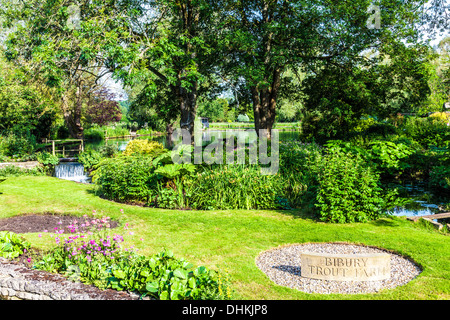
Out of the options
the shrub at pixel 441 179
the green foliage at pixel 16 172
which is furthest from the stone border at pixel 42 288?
the green foliage at pixel 16 172

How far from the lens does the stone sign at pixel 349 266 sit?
14.3 ft

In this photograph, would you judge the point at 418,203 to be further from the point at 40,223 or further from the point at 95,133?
the point at 95,133

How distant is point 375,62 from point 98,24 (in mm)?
10098

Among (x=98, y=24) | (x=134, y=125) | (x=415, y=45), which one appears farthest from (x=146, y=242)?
(x=134, y=125)

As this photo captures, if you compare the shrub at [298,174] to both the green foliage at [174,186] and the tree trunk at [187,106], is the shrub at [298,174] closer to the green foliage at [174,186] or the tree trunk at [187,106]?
the green foliage at [174,186]

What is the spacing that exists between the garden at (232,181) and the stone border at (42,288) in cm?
13

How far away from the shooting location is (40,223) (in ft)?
24.6

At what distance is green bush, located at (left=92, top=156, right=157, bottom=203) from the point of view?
9.34 metres

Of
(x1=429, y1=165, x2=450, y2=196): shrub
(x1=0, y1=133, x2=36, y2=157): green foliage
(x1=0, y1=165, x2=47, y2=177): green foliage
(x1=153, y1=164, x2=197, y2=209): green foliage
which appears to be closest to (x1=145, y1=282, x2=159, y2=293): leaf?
(x1=153, y1=164, x2=197, y2=209): green foliage

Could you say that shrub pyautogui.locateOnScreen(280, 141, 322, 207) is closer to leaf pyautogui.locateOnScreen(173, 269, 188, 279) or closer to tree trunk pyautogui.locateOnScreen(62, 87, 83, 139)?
leaf pyautogui.locateOnScreen(173, 269, 188, 279)

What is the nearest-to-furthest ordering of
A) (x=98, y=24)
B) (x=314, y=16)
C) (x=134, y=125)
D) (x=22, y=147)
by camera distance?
(x=98, y=24) → (x=314, y=16) → (x=22, y=147) → (x=134, y=125)
